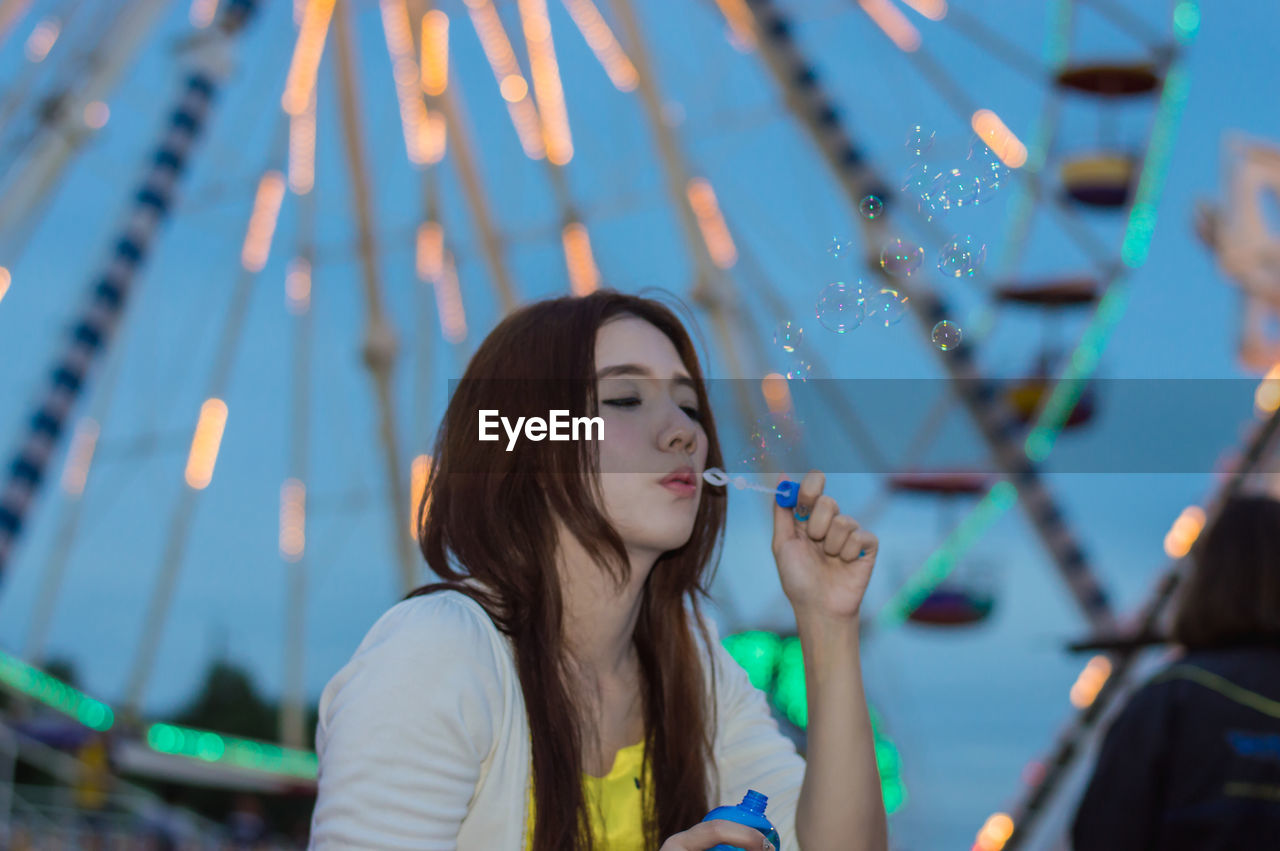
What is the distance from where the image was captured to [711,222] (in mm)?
17031

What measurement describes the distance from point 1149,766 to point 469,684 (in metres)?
2.04

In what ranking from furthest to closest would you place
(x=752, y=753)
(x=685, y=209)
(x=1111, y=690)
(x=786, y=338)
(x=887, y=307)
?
(x=685, y=209)
(x=1111, y=690)
(x=887, y=307)
(x=786, y=338)
(x=752, y=753)

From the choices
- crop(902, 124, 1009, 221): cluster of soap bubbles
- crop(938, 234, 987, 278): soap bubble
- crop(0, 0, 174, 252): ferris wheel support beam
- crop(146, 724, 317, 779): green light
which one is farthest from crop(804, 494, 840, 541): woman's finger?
crop(146, 724, 317, 779): green light

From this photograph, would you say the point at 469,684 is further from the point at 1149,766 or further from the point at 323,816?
the point at 1149,766

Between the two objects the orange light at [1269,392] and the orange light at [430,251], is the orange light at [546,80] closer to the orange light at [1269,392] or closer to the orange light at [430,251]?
the orange light at [430,251]

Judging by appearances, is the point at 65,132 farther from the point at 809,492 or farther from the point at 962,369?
the point at 809,492

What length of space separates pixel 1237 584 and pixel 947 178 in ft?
4.32

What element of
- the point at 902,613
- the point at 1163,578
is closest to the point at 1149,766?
the point at 1163,578

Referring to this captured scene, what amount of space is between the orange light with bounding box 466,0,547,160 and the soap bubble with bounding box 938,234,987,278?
523 inches

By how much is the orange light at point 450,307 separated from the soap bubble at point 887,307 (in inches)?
550

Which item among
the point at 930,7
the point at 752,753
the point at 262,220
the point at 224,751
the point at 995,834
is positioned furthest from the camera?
the point at 224,751

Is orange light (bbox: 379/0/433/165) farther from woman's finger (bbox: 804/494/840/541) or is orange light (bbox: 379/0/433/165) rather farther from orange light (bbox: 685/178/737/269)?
woman's finger (bbox: 804/494/840/541)

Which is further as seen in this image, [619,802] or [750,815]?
[619,802]

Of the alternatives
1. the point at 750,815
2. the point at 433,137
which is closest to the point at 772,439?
the point at 750,815
